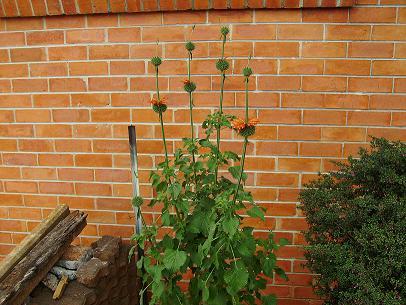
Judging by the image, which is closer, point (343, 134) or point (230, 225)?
point (230, 225)

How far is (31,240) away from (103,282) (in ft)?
1.64

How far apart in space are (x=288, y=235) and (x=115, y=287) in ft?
3.95

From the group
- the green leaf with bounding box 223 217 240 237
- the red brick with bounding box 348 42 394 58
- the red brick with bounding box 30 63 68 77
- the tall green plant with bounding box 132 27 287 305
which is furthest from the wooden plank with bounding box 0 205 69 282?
the red brick with bounding box 348 42 394 58

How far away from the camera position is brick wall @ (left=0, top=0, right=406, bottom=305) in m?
2.52

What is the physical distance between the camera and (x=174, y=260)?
1816mm

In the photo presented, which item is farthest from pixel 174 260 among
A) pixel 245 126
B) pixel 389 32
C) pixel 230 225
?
pixel 389 32

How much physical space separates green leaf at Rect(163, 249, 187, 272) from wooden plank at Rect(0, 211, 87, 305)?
31.0 inches

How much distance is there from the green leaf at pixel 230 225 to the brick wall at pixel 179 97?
1.09 m

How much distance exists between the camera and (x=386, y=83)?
2527mm

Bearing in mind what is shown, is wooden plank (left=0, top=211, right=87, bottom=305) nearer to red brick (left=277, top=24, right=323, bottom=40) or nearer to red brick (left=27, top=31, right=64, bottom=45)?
red brick (left=27, top=31, right=64, bottom=45)

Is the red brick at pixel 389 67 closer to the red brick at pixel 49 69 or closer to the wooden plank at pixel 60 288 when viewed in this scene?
the red brick at pixel 49 69

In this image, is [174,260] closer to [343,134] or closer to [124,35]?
[343,134]

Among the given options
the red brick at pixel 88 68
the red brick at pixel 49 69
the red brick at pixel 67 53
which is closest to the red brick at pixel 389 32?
the red brick at pixel 88 68

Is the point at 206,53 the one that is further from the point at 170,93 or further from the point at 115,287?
the point at 115,287
